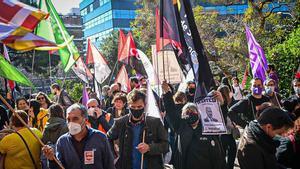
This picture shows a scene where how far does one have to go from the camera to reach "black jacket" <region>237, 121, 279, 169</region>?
3.35 metres

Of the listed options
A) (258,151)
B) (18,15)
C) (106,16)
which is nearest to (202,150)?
(258,151)

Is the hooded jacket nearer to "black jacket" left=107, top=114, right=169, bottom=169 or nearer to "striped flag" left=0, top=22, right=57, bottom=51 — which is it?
"black jacket" left=107, top=114, right=169, bottom=169

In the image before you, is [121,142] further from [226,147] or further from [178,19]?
[226,147]

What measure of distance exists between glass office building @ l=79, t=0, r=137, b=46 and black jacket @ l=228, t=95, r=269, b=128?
2600 inches

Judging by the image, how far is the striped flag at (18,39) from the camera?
14.7ft

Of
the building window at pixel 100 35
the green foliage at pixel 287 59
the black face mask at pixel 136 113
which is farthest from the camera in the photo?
the building window at pixel 100 35

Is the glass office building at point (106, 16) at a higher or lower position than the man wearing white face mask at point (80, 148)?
higher

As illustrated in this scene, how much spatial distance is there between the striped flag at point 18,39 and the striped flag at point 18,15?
7 cm

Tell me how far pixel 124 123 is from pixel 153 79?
2.84 m

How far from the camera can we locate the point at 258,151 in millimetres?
3344

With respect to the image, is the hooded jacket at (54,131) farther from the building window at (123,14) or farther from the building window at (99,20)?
the building window at (99,20)

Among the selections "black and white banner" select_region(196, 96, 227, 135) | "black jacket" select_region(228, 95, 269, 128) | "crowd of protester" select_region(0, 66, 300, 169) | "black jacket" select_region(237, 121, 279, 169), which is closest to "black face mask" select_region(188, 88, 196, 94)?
"black jacket" select_region(228, 95, 269, 128)

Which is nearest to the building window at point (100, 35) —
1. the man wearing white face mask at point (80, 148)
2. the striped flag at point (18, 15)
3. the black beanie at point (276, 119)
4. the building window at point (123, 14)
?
the building window at point (123, 14)

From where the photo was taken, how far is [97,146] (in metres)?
4.04
